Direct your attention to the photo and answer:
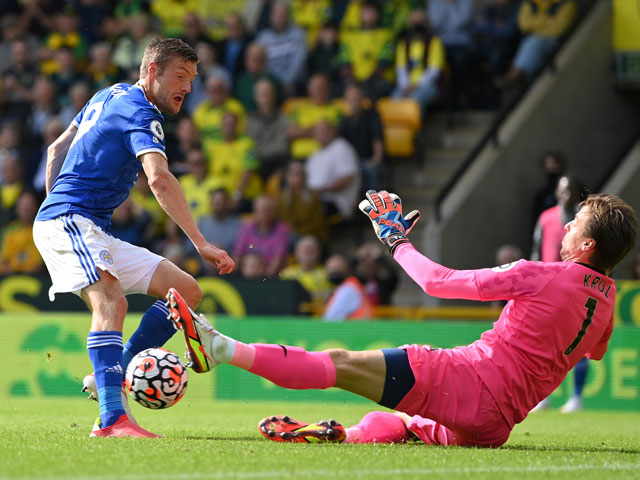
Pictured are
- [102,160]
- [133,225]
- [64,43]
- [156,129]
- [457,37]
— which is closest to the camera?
[156,129]

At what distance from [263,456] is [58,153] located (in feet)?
8.93

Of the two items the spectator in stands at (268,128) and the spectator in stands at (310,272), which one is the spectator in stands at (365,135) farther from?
the spectator in stands at (310,272)

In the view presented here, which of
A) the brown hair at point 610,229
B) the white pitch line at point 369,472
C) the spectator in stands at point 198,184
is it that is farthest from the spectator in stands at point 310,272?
the white pitch line at point 369,472

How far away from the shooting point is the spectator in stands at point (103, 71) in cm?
1772

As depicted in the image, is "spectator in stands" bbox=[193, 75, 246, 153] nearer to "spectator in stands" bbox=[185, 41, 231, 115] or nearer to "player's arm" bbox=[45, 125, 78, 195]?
"spectator in stands" bbox=[185, 41, 231, 115]

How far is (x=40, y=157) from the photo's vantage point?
55.9 feet

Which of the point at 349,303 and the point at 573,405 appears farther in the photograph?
the point at 349,303

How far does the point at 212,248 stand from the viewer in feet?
21.2

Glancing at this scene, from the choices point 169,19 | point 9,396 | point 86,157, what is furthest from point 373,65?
point 86,157

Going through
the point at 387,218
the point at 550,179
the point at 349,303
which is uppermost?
the point at 387,218

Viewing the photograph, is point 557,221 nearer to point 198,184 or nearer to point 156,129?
point 198,184

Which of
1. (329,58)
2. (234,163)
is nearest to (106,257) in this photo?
(234,163)

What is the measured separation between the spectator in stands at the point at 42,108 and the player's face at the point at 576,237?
12.8 m

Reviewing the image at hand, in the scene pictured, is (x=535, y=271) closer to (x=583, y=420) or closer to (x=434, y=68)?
(x=583, y=420)
